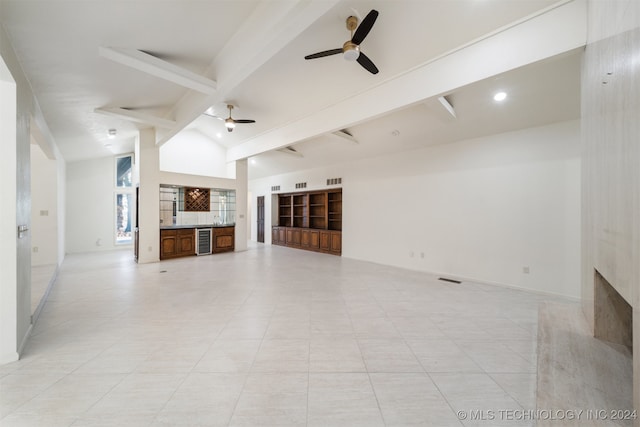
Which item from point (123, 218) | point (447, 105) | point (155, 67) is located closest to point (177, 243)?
point (123, 218)

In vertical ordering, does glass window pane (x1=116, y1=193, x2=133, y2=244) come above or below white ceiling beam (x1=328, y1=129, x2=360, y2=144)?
below

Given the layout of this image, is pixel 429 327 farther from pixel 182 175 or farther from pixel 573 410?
pixel 182 175

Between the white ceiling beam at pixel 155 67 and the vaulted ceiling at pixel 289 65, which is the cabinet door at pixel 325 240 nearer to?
the vaulted ceiling at pixel 289 65

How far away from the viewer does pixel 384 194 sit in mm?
6586

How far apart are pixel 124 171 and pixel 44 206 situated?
369 cm

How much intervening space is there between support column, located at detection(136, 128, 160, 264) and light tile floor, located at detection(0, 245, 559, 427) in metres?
2.14

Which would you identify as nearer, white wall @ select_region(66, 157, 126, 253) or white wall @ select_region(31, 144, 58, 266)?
white wall @ select_region(31, 144, 58, 266)

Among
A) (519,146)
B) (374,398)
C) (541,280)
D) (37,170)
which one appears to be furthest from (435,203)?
(37,170)

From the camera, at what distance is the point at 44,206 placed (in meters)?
5.53

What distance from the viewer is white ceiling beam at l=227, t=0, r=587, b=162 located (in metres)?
2.39

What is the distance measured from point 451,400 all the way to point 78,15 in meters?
4.62

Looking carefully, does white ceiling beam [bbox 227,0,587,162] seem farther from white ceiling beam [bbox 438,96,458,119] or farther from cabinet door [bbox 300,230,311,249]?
cabinet door [bbox 300,230,311,249]

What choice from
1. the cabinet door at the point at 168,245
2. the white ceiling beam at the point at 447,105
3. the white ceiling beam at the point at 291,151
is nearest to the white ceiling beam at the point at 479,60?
the white ceiling beam at the point at 447,105

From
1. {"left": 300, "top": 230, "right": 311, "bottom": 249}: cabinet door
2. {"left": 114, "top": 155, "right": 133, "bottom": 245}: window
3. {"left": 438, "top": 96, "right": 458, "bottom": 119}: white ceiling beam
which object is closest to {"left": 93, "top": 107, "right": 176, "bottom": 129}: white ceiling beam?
{"left": 114, "top": 155, "right": 133, "bottom": 245}: window
